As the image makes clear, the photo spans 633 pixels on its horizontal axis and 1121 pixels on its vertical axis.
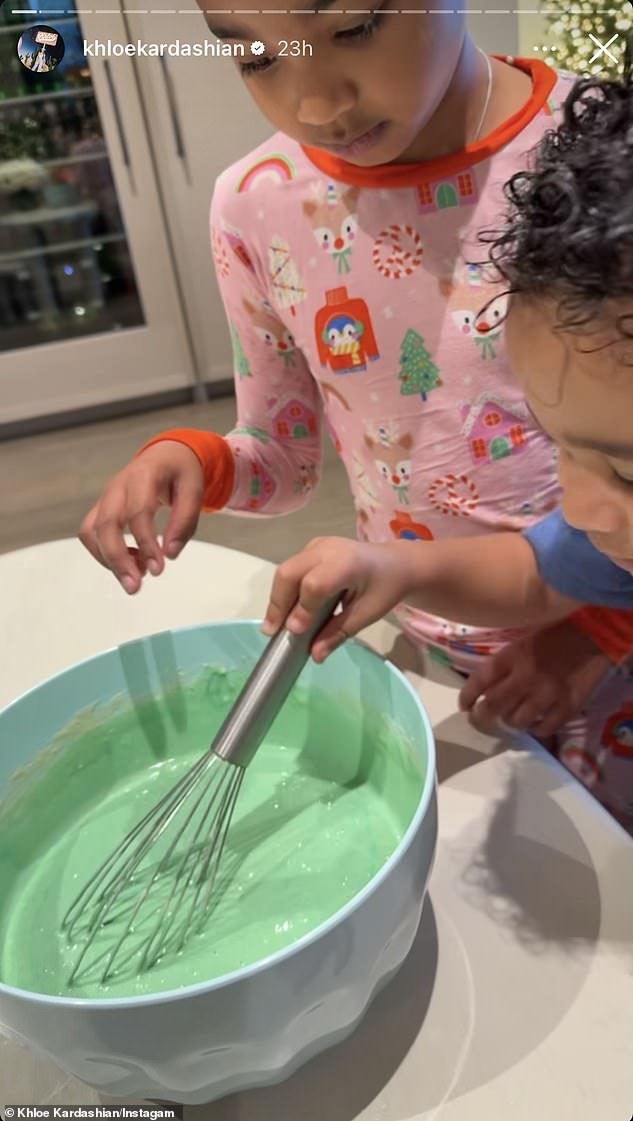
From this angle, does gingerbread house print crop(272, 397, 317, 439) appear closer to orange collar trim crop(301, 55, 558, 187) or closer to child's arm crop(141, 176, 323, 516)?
child's arm crop(141, 176, 323, 516)

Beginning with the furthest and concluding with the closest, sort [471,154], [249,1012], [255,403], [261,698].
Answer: [255,403]
[471,154]
[261,698]
[249,1012]

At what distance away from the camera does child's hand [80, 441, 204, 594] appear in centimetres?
53

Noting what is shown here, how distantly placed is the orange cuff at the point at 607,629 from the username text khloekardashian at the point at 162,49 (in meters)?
0.38

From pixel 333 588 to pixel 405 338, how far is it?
0.72ft

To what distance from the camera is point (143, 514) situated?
54cm

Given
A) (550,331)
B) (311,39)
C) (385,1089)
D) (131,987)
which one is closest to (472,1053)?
(385,1089)

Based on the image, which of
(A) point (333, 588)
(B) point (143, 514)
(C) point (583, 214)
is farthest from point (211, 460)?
(C) point (583, 214)

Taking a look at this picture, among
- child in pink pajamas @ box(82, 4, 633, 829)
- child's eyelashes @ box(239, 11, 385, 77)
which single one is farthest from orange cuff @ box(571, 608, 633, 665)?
child's eyelashes @ box(239, 11, 385, 77)

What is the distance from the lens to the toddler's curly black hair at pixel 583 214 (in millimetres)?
306

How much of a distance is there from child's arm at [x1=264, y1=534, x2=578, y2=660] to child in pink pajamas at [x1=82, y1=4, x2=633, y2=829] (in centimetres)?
8

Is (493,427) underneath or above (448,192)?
underneath

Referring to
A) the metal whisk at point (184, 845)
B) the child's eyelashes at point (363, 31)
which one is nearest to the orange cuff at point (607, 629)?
the metal whisk at point (184, 845)

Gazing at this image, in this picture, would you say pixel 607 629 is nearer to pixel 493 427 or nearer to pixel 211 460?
pixel 493 427

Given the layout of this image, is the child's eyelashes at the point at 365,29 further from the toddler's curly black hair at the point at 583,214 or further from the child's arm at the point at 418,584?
the child's arm at the point at 418,584
